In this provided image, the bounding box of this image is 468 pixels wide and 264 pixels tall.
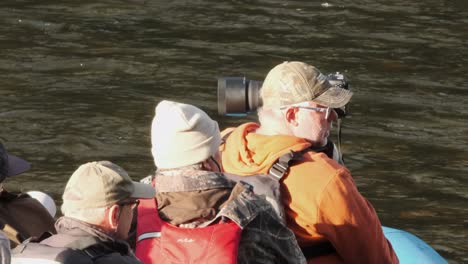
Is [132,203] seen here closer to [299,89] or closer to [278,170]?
[278,170]

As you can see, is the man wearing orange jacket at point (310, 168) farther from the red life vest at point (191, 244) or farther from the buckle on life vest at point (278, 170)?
the red life vest at point (191, 244)

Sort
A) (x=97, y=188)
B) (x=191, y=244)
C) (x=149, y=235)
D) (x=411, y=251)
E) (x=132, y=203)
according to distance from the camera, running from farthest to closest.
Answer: (x=411, y=251), (x=149, y=235), (x=191, y=244), (x=132, y=203), (x=97, y=188)

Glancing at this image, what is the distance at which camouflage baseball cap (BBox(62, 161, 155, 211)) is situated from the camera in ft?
12.5

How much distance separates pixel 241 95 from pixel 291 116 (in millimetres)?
294

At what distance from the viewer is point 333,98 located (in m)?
4.79

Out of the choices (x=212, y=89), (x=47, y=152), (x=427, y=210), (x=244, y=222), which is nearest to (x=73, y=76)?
(x=212, y=89)

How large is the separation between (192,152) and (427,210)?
4103 millimetres

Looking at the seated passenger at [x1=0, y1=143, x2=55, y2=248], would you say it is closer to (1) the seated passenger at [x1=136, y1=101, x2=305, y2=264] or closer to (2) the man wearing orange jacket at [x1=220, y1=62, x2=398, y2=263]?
(1) the seated passenger at [x1=136, y1=101, x2=305, y2=264]

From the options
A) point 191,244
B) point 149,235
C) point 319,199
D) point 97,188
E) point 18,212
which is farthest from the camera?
point 18,212

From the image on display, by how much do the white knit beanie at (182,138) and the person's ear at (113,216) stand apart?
393 millimetres

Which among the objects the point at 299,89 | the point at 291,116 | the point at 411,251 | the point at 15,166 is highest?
the point at 299,89

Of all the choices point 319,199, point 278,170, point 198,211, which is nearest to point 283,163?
point 278,170

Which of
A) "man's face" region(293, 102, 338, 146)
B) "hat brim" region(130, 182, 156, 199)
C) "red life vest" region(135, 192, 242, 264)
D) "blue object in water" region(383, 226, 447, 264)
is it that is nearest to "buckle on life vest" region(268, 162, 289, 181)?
"man's face" region(293, 102, 338, 146)

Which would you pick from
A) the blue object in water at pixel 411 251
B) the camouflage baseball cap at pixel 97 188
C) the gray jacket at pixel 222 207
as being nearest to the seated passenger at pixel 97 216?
the camouflage baseball cap at pixel 97 188
